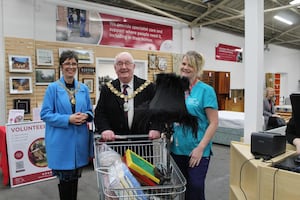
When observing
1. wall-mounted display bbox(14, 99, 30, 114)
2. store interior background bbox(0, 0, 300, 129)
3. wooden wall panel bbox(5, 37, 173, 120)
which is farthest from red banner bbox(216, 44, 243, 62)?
wall-mounted display bbox(14, 99, 30, 114)

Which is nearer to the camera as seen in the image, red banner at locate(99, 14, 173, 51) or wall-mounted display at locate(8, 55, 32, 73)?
wall-mounted display at locate(8, 55, 32, 73)

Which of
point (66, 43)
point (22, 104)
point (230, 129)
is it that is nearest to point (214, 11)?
point (230, 129)

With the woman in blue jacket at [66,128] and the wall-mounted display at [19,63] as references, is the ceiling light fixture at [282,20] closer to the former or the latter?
the wall-mounted display at [19,63]

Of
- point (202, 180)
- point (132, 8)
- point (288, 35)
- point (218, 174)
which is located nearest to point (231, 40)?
point (288, 35)

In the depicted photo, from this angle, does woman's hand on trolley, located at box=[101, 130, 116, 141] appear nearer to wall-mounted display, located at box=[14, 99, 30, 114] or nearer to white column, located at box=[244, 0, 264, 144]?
white column, located at box=[244, 0, 264, 144]

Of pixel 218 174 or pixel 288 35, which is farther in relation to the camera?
pixel 288 35

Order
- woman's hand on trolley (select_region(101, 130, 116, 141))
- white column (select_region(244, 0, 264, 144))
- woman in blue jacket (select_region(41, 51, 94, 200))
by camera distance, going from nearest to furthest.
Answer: woman's hand on trolley (select_region(101, 130, 116, 141))
woman in blue jacket (select_region(41, 51, 94, 200))
white column (select_region(244, 0, 264, 144))

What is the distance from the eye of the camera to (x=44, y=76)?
5402mm

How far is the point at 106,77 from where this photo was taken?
666 centimetres

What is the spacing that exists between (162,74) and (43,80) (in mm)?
4627

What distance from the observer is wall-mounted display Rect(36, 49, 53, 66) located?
5.29 meters

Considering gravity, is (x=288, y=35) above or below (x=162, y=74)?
above

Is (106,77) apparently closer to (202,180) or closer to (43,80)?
(43,80)

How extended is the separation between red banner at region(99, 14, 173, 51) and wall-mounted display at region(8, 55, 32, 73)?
1780 mm
